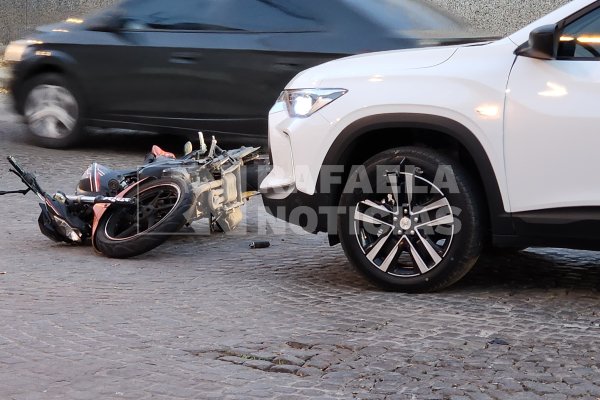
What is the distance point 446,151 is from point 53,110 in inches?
244

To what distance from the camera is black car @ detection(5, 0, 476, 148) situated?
33.8 ft

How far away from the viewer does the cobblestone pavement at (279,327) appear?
472cm

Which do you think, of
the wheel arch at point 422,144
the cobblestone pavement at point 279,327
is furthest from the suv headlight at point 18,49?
the wheel arch at point 422,144

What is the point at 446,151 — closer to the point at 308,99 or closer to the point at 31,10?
the point at 308,99

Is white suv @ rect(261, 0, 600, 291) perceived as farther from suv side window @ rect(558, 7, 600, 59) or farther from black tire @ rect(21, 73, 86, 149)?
black tire @ rect(21, 73, 86, 149)

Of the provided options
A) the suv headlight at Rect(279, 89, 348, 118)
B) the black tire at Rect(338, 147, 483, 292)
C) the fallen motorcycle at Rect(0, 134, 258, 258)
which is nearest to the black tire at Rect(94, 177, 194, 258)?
the fallen motorcycle at Rect(0, 134, 258, 258)

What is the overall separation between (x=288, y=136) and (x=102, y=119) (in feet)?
16.9

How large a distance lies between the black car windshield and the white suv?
Answer: 3753 millimetres

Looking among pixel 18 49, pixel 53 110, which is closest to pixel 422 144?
pixel 53 110

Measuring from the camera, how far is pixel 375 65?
6.31 metres

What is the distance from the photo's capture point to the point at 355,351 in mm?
5148

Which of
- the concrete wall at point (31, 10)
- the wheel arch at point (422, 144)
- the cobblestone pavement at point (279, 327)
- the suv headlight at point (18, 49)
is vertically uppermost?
the concrete wall at point (31, 10)

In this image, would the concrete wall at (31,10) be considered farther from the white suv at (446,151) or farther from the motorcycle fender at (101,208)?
the white suv at (446,151)

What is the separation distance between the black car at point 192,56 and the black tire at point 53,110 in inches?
0.4
